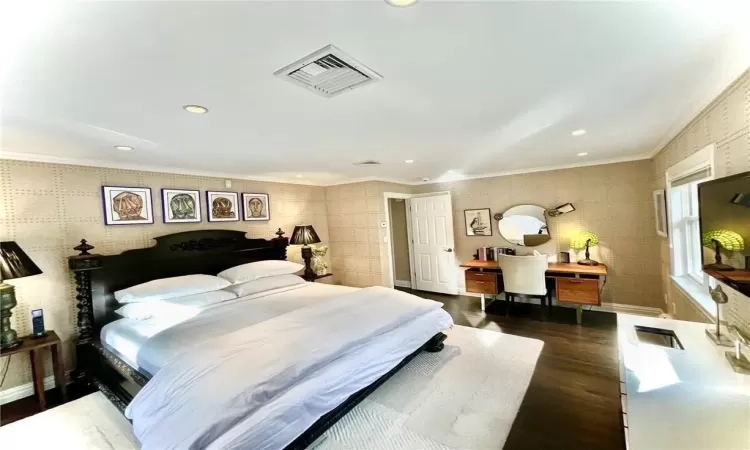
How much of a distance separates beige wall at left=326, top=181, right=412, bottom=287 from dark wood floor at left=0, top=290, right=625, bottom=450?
5.53 feet

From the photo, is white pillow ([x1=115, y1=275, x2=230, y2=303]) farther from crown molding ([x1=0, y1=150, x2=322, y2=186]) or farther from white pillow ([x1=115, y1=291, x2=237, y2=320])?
crown molding ([x1=0, y1=150, x2=322, y2=186])

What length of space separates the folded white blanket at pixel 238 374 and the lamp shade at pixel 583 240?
3312 millimetres

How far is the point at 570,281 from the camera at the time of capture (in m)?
3.86

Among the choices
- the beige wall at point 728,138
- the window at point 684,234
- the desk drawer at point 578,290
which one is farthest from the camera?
the desk drawer at point 578,290

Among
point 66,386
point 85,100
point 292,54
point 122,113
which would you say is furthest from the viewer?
point 66,386

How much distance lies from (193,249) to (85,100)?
2.30 metres

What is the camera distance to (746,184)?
1.41 m

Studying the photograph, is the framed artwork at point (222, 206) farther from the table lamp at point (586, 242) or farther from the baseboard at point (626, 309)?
the table lamp at point (586, 242)

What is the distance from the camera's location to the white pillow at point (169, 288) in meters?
2.78

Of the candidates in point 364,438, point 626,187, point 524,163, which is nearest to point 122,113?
point 364,438

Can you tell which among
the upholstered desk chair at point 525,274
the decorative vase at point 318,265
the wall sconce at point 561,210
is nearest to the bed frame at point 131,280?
the decorative vase at point 318,265

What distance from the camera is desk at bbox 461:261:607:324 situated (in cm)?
373

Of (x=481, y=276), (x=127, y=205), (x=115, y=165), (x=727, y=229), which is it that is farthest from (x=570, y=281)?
(x=115, y=165)

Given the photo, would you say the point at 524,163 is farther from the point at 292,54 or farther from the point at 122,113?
the point at 122,113
